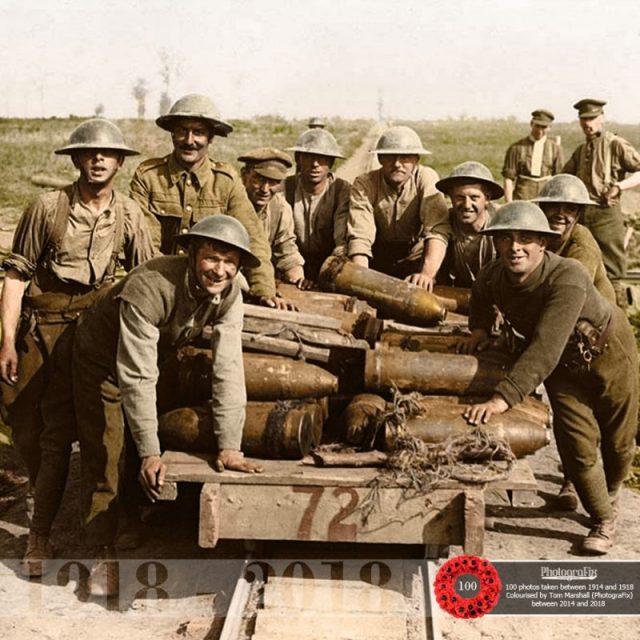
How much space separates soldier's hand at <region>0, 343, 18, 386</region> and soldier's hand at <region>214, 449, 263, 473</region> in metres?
1.61

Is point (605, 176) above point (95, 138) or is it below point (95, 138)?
below

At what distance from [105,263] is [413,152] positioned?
10.3 ft

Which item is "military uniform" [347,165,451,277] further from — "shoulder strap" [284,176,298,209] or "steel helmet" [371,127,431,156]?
"shoulder strap" [284,176,298,209]

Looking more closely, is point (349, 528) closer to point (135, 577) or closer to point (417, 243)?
point (135, 577)

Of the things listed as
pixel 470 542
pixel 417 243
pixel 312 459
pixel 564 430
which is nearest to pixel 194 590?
pixel 312 459

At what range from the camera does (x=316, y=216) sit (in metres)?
8.30

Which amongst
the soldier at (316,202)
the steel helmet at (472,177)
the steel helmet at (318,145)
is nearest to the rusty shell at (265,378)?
the steel helmet at (472,177)

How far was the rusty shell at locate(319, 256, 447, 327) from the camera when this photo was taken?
21.7ft

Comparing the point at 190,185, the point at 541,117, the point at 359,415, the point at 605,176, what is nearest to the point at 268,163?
the point at 190,185

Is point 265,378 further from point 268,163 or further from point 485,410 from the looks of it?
point 268,163

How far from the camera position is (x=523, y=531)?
245 inches

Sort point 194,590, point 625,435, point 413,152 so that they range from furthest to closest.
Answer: point 413,152, point 625,435, point 194,590

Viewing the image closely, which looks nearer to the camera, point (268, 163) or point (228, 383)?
point (228, 383)

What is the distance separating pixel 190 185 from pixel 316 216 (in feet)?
6.10
